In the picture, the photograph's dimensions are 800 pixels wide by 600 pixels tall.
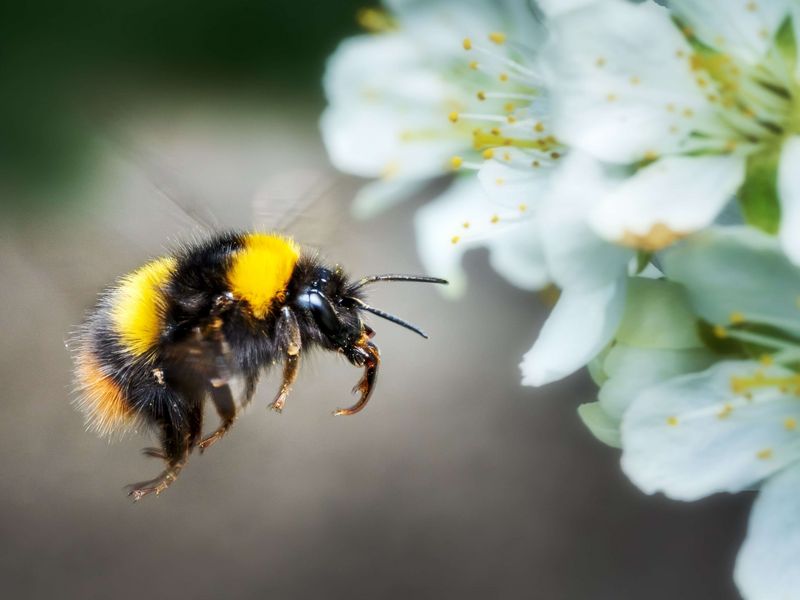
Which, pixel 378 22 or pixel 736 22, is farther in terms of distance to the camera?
pixel 378 22

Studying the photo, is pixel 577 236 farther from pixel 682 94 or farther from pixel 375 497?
pixel 375 497

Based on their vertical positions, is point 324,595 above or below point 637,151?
below

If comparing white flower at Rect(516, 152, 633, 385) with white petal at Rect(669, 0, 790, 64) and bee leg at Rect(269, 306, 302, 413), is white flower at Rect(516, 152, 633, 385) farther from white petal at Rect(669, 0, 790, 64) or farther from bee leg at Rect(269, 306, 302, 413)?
bee leg at Rect(269, 306, 302, 413)

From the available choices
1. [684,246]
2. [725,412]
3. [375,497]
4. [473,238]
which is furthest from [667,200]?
[375,497]

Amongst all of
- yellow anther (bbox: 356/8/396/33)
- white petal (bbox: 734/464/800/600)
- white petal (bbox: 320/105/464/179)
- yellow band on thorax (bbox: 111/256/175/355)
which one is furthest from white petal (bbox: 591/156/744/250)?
yellow anther (bbox: 356/8/396/33)

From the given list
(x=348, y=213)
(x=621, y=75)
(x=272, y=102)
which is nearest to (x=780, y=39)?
(x=621, y=75)

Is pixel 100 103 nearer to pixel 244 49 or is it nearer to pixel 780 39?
pixel 780 39
